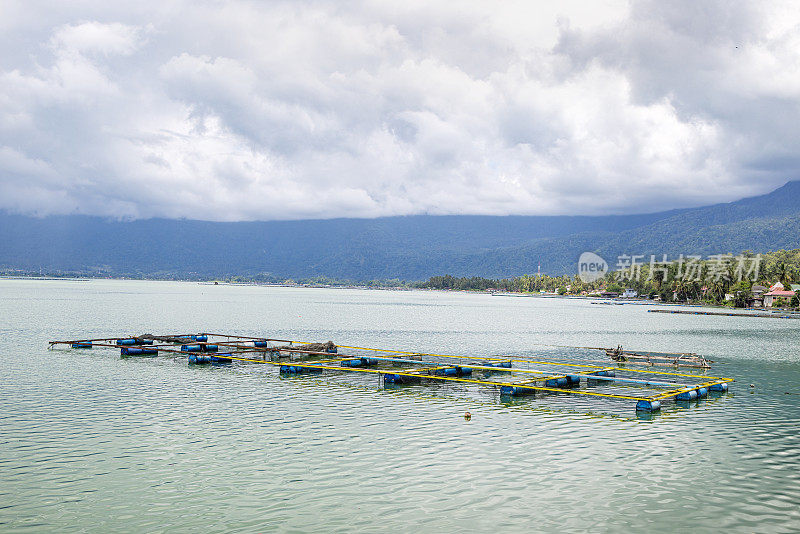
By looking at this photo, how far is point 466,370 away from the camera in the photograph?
39594mm

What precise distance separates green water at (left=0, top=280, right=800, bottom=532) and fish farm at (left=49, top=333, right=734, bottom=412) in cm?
153

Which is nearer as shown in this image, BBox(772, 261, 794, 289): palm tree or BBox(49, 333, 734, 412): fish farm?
BBox(49, 333, 734, 412): fish farm

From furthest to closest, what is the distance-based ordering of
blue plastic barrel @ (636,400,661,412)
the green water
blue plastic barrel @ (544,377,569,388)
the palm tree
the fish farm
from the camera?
1. the palm tree
2. blue plastic barrel @ (544,377,569,388)
3. the fish farm
4. blue plastic barrel @ (636,400,661,412)
5. the green water

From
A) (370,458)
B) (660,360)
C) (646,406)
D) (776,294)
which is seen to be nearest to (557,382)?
(646,406)

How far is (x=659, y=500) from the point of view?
17.1m

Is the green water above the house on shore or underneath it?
underneath

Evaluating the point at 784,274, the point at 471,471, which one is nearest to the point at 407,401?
the point at 471,471

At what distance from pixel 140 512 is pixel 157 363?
102ft

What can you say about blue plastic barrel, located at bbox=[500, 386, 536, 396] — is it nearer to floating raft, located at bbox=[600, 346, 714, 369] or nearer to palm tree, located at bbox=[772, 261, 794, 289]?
floating raft, located at bbox=[600, 346, 714, 369]

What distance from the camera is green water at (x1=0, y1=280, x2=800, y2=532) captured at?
15523mm

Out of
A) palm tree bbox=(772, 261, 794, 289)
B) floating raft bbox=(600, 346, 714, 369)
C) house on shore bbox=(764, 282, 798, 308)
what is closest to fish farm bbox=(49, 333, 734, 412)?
floating raft bbox=(600, 346, 714, 369)

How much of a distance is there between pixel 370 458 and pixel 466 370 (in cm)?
1998

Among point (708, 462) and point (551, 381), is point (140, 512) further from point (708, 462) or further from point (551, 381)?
point (551, 381)

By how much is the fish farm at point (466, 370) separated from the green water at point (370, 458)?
5.03ft
